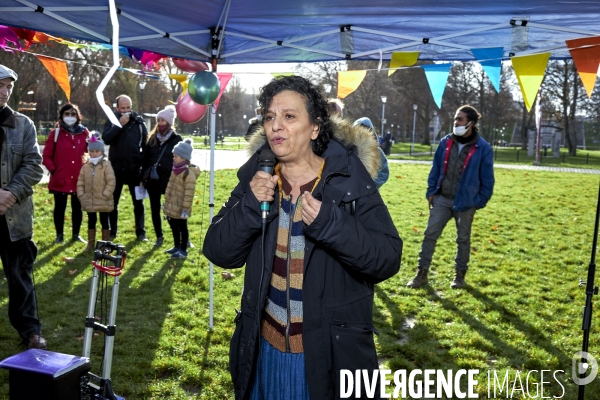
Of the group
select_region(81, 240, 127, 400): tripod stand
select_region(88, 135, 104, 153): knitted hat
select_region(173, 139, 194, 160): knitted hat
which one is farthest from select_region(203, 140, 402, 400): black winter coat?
select_region(88, 135, 104, 153): knitted hat

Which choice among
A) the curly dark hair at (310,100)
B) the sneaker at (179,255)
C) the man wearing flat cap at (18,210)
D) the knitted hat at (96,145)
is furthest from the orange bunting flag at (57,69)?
the curly dark hair at (310,100)

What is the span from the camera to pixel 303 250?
260 cm

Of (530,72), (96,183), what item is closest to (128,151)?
(96,183)

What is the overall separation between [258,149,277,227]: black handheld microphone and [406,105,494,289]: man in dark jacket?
4750mm

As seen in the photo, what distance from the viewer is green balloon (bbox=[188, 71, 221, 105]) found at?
4852mm

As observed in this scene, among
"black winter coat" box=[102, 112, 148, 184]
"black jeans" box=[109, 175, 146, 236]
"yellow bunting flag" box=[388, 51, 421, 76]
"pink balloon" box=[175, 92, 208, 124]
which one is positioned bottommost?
"black jeans" box=[109, 175, 146, 236]

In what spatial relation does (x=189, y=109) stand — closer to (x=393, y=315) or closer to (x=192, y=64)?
(x=192, y=64)

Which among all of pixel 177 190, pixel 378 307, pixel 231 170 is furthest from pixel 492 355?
pixel 231 170

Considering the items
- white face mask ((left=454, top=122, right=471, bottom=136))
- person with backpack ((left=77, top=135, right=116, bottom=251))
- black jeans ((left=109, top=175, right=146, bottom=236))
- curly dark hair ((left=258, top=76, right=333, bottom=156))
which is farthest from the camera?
black jeans ((left=109, top=175, right=146, bottom=236))

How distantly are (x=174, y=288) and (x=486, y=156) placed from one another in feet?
13.7

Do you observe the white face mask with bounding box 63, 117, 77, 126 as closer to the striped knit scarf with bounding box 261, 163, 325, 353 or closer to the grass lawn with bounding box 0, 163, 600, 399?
the grass lawn with bounding box 0, 163, 600, 399

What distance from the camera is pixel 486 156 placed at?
7.03 meters

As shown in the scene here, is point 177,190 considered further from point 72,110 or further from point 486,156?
point 486,156

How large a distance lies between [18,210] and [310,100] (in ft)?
10.1
